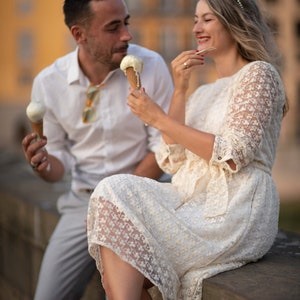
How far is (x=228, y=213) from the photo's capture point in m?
2.54

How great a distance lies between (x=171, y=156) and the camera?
9.37ft

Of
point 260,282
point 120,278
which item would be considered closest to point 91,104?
point 120,278

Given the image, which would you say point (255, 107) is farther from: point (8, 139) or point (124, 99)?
point (8, 139)

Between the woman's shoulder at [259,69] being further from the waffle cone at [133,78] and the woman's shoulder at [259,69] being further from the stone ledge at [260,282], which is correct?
the stone ledge at [260,282]

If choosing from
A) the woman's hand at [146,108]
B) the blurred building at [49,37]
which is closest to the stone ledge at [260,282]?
the woman's hand at [146,108]

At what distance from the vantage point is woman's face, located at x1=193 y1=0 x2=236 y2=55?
2.83 metres

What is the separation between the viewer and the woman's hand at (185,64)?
2.75 meters

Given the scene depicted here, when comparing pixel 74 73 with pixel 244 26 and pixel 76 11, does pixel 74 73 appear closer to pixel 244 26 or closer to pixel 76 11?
pixel 76 11

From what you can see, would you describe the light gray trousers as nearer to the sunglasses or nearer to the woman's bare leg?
the sunglasses

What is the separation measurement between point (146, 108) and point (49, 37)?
32.0 metres

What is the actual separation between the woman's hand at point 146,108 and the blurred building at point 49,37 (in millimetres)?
30082

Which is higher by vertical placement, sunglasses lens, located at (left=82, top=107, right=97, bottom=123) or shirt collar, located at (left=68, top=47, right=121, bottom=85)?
shirt collar, located at (left=68, top=47, right=121, bottom=85)

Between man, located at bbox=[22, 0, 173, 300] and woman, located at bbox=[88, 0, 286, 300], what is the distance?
0.55 metres

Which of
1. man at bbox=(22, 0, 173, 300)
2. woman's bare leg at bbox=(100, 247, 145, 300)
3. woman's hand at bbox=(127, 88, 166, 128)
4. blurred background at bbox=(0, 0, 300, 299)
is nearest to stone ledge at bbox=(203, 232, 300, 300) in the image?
woman's bare leg at bbox=(100, 247, 145, 300)
